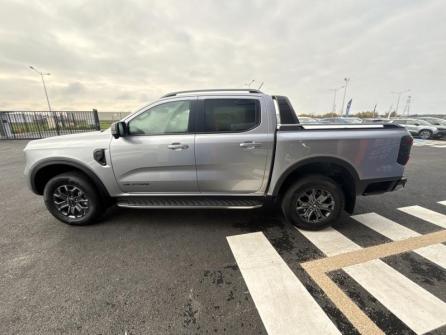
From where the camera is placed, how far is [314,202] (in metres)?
3.01

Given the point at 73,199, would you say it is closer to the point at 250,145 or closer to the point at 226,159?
the point at 226,159

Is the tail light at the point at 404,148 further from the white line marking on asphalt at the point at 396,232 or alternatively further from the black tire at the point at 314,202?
the white line marking on asphalt at the point at 396,232

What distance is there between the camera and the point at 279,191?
121 inches

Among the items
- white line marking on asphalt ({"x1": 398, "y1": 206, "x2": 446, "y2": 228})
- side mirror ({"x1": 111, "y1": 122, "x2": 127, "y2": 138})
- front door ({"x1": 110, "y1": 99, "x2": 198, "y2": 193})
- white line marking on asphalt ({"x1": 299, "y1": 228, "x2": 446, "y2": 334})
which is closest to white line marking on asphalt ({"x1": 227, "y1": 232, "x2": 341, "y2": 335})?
white line marking on asphalt ({"x1": 299, "y1": 228, "x2": 446, "y2": 334})

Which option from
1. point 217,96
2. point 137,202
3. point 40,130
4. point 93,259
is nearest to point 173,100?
point 217,96

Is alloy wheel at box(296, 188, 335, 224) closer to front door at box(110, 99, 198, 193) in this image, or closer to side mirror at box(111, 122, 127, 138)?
front door at box(110, 99, 198, 193)

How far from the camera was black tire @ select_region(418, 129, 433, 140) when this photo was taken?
15.8 metres

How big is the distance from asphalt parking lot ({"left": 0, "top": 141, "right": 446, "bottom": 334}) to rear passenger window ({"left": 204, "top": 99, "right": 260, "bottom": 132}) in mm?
1499

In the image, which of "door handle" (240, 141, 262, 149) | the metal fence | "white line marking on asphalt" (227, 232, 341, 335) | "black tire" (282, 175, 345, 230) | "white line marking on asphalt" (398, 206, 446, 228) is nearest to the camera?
"white line marking on asphalt" (227, 232, 341, 335)

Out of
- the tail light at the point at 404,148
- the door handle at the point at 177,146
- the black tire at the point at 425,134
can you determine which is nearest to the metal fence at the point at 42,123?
the door handle at the point at 177,146

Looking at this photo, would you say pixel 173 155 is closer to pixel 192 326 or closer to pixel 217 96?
pixel 217 96

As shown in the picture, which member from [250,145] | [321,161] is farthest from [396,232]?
[250,145]

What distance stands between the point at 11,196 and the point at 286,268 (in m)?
5.72

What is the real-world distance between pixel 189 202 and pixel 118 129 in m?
1.38
